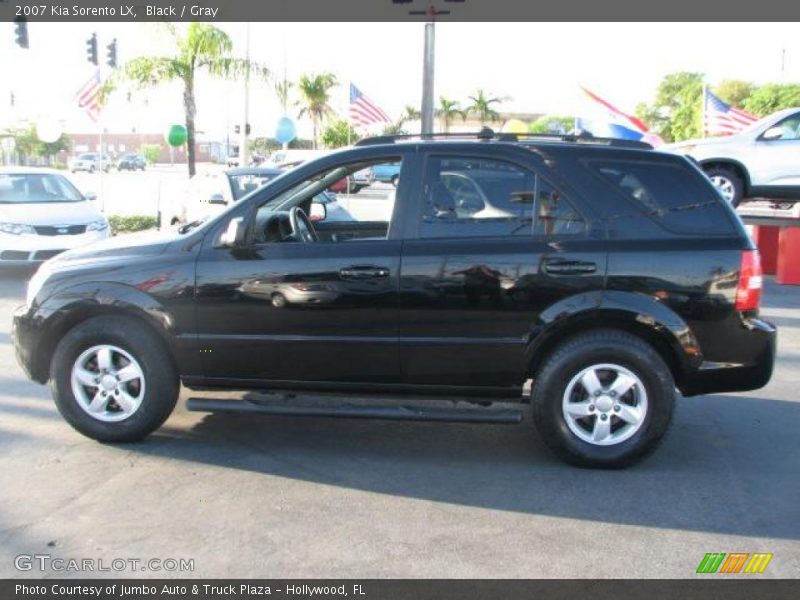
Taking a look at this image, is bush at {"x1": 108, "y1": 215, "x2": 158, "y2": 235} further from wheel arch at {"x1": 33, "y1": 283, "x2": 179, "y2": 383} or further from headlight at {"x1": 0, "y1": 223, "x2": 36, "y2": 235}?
wheel arch at {"x1": 33, "y1": 283, "x2": 179, "y2": 383}

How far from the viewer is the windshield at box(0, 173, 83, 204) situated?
12211mm

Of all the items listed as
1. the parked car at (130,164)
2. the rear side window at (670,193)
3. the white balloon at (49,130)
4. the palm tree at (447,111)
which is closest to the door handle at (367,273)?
the rear side window at (670,193)

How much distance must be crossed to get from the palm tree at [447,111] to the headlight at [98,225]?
173 ft

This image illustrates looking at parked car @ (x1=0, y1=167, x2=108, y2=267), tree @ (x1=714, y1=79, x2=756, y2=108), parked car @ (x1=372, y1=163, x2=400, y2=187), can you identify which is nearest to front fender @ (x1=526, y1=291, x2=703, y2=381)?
parked car @ (x1=372, y1=163, x2=400, y2=187)

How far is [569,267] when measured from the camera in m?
4.68

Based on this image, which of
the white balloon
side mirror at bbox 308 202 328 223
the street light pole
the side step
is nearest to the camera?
the side step

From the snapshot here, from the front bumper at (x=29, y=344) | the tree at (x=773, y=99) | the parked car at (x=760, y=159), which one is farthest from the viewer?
the tree at (x=773, y=99)

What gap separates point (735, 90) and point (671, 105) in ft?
35.4

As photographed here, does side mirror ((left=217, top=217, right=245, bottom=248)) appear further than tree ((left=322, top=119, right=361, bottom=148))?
No

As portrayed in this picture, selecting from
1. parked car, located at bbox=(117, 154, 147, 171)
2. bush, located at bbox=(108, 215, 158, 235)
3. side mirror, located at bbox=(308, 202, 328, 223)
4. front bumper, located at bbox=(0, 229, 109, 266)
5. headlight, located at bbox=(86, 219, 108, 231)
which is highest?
parked car, located at bbox=(117, 154, 147, 171)

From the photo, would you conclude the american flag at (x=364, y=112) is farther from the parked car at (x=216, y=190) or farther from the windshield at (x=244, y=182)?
the windshield at (x=244, y=182)

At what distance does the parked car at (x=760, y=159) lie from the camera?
11.7 meters

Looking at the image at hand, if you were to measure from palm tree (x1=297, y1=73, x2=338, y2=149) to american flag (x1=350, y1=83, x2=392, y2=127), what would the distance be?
2992cm

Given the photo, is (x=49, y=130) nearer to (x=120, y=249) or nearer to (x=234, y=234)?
(x=120, y=249)
